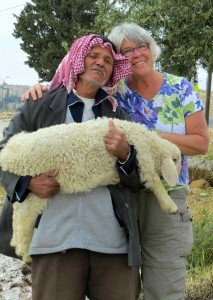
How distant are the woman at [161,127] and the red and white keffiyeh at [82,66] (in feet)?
0.51

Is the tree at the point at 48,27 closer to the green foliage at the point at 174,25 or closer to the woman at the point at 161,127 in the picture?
the green foliage at the point at 174,25

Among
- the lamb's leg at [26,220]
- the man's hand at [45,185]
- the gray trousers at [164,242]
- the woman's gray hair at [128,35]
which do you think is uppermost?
the woman's gray hair at [128,35]

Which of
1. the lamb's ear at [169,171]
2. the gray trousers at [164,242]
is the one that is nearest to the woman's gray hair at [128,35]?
the lamb's ear at [169,171]

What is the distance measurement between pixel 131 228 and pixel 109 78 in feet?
2.95

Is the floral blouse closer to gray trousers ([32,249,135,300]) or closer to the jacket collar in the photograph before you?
the jacket collar

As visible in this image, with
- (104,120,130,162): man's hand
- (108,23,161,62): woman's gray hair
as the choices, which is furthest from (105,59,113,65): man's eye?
(104,120,130,162): man's hand

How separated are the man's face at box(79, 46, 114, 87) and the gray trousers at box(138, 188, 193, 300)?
78 centimetres

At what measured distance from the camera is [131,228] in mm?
2238

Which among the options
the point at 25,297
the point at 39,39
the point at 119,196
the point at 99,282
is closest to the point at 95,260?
the point at 99,282

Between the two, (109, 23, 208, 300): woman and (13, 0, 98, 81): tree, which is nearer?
(109, 23, 208, 300): woman

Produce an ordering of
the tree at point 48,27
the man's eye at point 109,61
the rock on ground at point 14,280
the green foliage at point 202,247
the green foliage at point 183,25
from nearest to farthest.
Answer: the man's eye at point 109,61, the rock on ground at point 14,280, the green foliage at point 202,247, the green foliage at point 183,25, the tree at point 48,27

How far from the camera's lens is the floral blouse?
2723 mm

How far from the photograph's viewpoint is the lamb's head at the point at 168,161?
239cm

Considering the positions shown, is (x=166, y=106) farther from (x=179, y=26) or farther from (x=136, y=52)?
(x=179, y=26)
